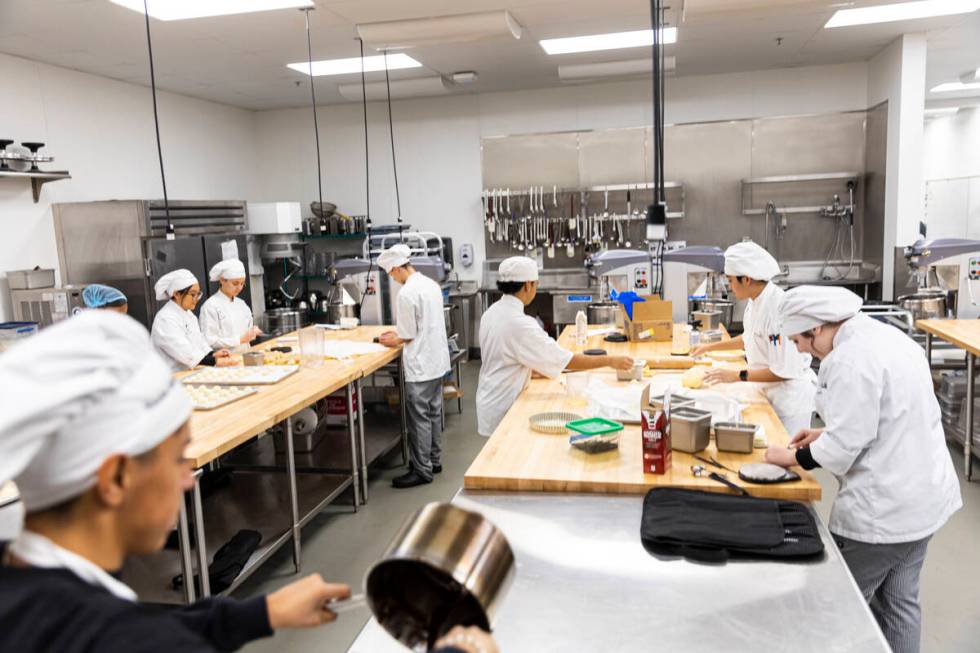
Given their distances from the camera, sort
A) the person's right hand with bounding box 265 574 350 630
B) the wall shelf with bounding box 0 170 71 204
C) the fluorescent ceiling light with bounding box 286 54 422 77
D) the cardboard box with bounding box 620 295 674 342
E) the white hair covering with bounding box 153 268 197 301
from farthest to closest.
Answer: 1. the fluorescent ceiling light with bounding box 286 54 422 77
2. the wall shelf with bounding box 0 170 71 204
3. the cardboard box with bounding box 620 295 674 342
4. the white hair covering with bounding box 153 268 197 301
5. the person's right hand with bounding box 265 574 350 630

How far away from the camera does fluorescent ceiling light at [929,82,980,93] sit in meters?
8.38

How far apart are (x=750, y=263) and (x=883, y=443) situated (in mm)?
1478

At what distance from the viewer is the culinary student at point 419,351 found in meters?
4.59

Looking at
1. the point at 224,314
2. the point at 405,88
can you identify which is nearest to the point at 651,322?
the point at 224,314

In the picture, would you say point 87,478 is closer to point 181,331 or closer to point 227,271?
point 181,331

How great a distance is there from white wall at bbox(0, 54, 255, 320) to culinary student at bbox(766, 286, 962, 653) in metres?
5.58

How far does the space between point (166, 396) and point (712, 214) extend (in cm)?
751

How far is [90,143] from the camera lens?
6094mm

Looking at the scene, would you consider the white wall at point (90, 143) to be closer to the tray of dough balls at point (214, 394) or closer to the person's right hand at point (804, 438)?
the tray of dough balls at point (214, 394)

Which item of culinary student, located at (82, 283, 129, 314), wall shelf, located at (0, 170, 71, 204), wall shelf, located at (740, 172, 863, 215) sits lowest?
culinary student, located at (82, 283, 129, 314)

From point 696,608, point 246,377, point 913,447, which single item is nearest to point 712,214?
point 246,377

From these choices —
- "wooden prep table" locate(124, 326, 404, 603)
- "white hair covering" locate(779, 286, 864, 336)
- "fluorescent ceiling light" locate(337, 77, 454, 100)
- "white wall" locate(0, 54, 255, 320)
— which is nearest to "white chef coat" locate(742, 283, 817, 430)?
"white hair covering" locate(779, 286, 864, 336)

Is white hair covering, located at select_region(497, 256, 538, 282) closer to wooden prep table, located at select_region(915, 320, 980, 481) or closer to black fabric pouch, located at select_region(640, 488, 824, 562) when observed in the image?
black fabric pouch, located at select_region(640, 488, 824, 562)

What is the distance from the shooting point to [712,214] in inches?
305
